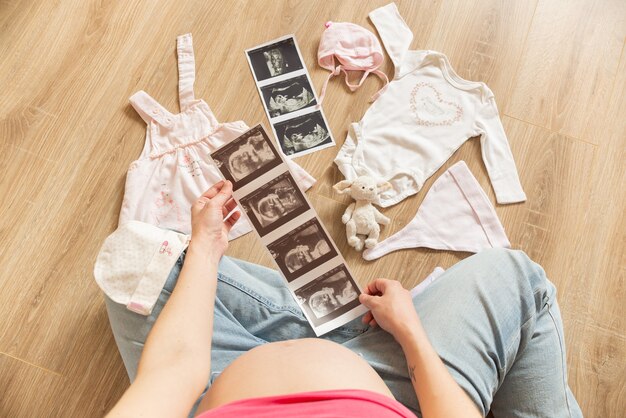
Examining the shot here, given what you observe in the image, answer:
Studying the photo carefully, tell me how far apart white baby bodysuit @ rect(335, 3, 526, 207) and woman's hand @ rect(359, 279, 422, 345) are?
337 millimetres

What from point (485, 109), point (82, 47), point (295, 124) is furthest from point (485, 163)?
point (82, 47)

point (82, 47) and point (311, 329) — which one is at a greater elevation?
point (82, 47)

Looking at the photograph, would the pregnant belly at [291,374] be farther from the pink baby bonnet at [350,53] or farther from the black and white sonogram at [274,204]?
the pink baby bonnet at [350,53]

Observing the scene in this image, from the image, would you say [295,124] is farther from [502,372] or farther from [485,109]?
[502,372]

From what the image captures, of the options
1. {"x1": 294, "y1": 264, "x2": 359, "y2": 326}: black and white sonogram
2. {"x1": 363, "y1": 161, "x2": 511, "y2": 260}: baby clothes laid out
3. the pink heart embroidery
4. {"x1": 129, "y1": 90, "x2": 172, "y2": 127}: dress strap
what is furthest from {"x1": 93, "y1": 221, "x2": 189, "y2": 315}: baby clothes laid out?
the pink heart embroidery

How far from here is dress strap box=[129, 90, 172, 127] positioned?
1.31 meters

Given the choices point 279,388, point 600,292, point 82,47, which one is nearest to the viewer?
point 279,388

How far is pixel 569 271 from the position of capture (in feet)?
4.09

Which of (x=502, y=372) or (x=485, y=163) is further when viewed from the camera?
(x=485, y=163)

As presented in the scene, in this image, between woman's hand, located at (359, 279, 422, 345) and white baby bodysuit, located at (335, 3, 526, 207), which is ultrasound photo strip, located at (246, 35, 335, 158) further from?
woman's hand, located at (359, 279, 422, 345)

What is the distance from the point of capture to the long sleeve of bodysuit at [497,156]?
1275 millimetres

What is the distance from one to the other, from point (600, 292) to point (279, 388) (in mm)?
918

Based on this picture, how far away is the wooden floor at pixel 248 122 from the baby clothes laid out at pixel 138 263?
0.29m

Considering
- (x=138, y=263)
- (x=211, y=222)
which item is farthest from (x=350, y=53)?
(x=138, y=263)
